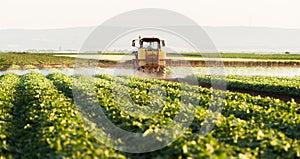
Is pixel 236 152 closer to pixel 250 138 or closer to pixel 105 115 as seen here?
pixel 250 138

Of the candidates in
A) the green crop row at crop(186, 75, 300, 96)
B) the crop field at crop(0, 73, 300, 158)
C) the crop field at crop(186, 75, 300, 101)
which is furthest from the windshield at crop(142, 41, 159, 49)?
the crop field at crop(0, 73, 300, 158)

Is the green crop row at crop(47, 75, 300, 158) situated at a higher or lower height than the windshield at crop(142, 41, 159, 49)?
lower

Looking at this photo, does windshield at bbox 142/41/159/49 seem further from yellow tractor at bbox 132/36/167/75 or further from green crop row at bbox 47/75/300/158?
green crop row at bbox 47/75/300/158

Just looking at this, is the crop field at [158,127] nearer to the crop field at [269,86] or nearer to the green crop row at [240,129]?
the green crop row at [240,129]

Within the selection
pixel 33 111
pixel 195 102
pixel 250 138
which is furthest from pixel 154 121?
pixel 195 102

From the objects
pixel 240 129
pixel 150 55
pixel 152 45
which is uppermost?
pixel 152 45

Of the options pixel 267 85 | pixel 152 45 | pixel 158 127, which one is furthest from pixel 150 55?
pixel 158 127

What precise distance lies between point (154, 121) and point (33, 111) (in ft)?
12.4

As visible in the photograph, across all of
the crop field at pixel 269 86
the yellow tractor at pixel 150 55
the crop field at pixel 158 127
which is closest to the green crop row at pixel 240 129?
the crop field at pixel 158 127

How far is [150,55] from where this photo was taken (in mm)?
27031

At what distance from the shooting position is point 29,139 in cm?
833

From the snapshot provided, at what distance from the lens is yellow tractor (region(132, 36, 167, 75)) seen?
1059 inches

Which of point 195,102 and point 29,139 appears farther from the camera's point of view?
point 195,102

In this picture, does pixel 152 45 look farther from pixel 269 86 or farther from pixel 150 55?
pixel 269 86
